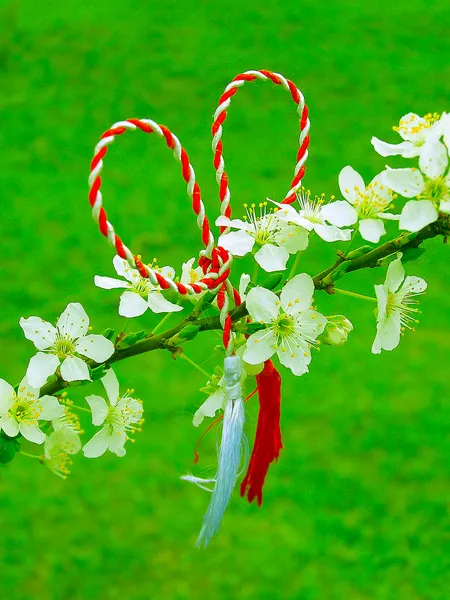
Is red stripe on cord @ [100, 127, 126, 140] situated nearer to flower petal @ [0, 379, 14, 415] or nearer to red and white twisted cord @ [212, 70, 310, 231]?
red and white twisted cord @ [212, 70, 310, 231]

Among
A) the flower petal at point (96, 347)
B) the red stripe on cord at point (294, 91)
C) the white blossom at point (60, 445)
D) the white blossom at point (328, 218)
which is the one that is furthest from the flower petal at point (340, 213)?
the white blossom at point (60, 445)

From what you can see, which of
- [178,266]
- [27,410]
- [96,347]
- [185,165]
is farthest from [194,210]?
[178,266]

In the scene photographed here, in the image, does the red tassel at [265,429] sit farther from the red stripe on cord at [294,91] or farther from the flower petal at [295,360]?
the red stripe on cord at [294,91]

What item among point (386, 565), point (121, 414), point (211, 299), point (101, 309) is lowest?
point (386, 565)

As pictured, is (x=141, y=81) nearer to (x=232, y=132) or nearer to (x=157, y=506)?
(x=232, y=132)

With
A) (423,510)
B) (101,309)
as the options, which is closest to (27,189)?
(101,309)

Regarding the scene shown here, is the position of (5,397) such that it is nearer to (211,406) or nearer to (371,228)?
(211,406)

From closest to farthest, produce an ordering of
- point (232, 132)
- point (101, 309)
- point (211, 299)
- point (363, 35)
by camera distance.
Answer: point (211, 299) → point (101, 309) → point (232, 132) → point (363, 35)

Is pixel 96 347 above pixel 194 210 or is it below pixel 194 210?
below
